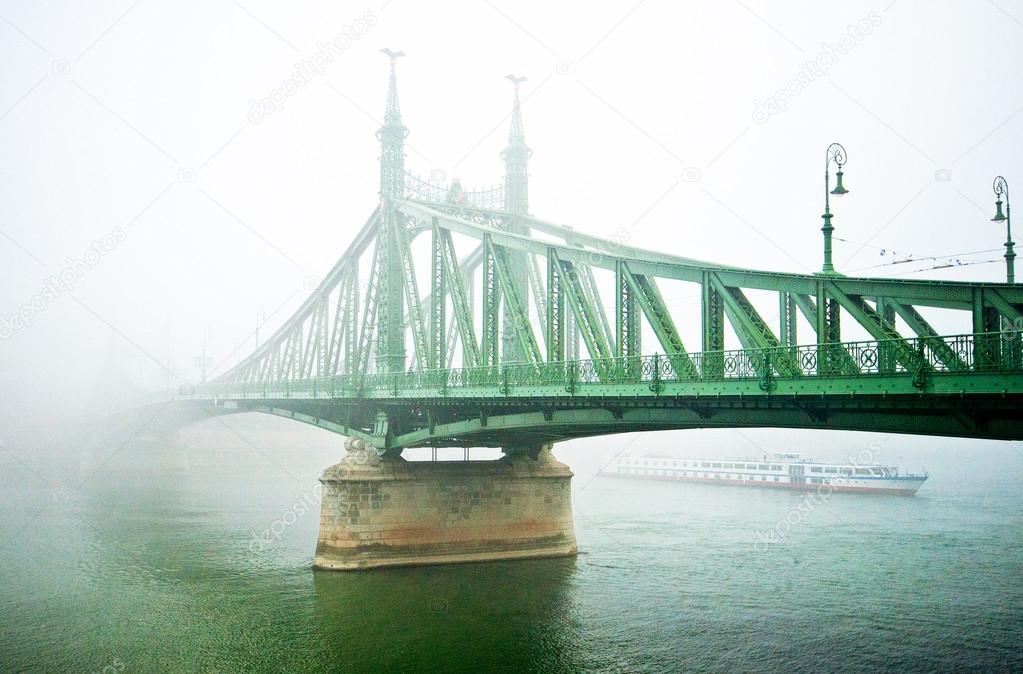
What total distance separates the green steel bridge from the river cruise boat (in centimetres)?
5176

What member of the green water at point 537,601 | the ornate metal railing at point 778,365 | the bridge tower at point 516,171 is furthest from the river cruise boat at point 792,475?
the ornate metal railing at point 778,365

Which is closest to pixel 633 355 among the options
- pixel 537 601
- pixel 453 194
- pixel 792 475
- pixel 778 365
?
pixel 778 365

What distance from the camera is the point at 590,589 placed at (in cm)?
3859

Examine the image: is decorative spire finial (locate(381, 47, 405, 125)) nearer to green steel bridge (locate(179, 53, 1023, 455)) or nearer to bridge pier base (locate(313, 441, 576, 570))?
green steel bridge (locate(179, 53, 1023, 455))

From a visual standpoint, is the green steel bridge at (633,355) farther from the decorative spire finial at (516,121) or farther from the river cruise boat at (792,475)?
the river cruise boat at (792,475)

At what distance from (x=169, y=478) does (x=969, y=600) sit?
85.4 m

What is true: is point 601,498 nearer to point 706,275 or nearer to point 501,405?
point 501,405

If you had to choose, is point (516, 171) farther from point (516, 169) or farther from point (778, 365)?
point (778, 365)

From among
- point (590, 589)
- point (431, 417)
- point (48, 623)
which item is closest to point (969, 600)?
point (590, 589)

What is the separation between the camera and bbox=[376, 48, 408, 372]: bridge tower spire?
2046 inches

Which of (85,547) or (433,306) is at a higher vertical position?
(433,306)

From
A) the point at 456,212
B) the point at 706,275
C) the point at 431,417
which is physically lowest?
the point at 431,417

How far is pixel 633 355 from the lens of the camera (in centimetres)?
2728

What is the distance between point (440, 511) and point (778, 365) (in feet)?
87.0
